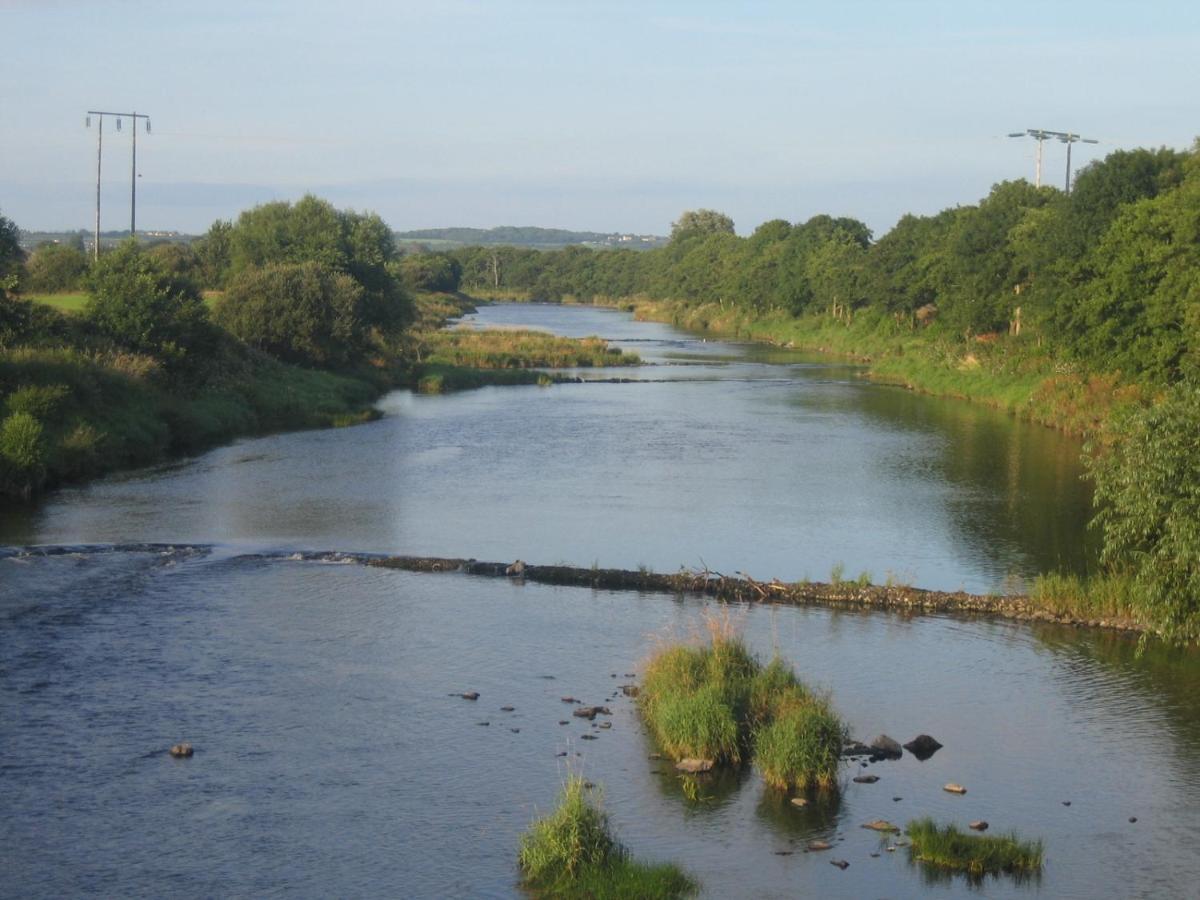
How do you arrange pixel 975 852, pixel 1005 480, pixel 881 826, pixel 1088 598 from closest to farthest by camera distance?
pixel 975 852
pixel 881 826
pixel 1088 598
pixel 1005 480

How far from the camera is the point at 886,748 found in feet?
59.7

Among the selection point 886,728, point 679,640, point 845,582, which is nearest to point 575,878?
point 886,728

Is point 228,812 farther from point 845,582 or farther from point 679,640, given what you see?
point 845,582

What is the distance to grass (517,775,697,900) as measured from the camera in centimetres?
1386

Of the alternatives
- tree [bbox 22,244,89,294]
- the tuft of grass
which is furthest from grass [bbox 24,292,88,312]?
the tuft of grass

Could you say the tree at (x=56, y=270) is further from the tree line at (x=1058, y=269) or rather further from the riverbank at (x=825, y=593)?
the riverbank at (x=825, y=593)

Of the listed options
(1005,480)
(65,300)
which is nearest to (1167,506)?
(1005,480)

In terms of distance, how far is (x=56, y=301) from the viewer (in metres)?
63.6

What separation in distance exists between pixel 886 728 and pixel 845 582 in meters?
7.11

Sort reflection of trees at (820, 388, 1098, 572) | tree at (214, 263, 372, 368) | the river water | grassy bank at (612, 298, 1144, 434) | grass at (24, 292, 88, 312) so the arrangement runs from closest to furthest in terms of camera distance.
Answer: the river water, reflection of trees at (820, 388, 1098, 572), grassy bank at (612, 298, 1144, 434), grass at (24, 292, 88, 312), tree at (214, 263, 372, 368)

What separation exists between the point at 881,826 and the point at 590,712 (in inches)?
200

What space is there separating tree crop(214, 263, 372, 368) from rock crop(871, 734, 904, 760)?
49401mm

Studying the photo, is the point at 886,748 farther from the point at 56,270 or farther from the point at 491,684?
the point at 56,270

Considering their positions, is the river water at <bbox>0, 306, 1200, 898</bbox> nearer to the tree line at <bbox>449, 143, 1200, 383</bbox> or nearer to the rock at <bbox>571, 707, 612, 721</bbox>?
the rock at <bbox>571, 707, 612, 721</bbox>
